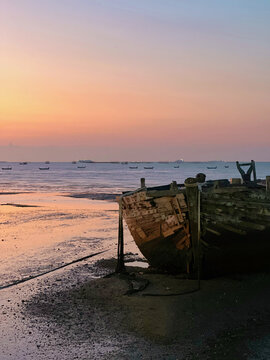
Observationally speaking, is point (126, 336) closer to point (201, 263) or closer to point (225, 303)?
point (225, 303)

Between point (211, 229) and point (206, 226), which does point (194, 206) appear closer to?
point (206, 226)

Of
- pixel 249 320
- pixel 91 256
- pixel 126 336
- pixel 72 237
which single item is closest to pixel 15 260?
pixel 91 256

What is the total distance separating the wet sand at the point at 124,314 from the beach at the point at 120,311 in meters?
0.02

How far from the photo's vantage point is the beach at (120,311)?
7.23 meters

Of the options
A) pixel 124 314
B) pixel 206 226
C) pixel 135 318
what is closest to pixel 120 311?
pixel 124 314

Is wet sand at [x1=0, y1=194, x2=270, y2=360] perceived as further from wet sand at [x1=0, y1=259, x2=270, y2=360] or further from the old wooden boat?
the old wooden boat

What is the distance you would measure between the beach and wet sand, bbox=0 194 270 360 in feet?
0.06

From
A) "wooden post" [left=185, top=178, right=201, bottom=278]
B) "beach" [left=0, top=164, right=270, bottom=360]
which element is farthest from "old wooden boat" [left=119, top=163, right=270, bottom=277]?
"beach" [left=0, top=164, right=270, bottom=360]

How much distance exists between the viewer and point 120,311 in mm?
9117

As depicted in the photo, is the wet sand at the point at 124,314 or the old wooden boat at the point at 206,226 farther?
the old wooden boat at the point at 206,226

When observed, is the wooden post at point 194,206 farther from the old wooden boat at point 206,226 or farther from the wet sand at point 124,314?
the wet sand at point 124,314

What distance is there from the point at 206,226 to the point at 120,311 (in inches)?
127

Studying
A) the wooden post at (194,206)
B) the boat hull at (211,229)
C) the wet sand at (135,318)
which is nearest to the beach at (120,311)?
the wet sand at (135,318)

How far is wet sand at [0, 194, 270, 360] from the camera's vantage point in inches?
283
